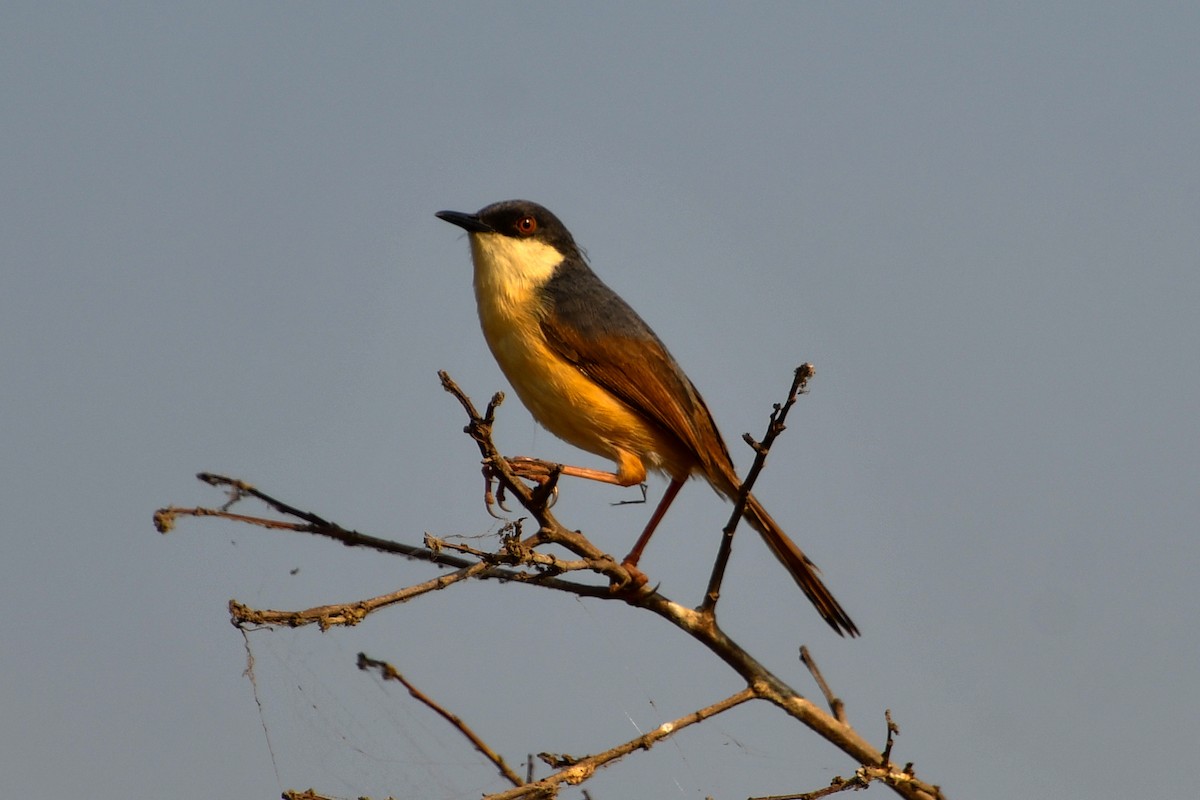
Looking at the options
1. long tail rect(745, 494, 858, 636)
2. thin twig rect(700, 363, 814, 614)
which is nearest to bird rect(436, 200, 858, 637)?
long tail rect(745, 494, 858, 636)

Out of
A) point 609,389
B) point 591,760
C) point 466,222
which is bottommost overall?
point 591,760

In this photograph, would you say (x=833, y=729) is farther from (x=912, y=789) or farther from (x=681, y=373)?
(x=681, y=373)

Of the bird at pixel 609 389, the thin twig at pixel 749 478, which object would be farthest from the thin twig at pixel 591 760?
the bird at pixel 609 389

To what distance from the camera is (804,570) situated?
6.32 m

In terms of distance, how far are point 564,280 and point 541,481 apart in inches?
102

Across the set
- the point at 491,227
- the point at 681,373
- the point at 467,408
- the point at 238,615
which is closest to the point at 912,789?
the point at 467,408

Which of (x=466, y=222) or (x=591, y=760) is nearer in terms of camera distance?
(x=591, y=760)

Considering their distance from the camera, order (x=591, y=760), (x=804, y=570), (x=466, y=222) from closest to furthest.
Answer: (x=591, y=760), (x=804, y=570), (x=466, y=222)

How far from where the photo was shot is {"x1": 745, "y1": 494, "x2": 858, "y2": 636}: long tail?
6281 mm

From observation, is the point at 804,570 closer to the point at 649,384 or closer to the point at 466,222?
the point at 649,384

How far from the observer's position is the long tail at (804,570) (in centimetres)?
628

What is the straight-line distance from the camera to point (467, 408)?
386 centimetres

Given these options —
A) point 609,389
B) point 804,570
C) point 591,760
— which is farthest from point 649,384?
point 591,760

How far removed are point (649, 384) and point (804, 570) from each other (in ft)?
4.25
